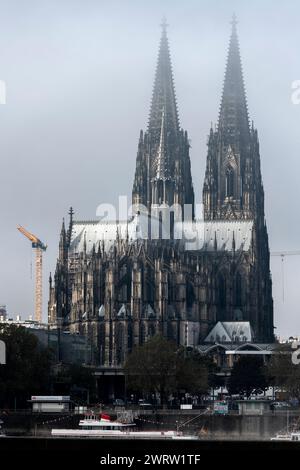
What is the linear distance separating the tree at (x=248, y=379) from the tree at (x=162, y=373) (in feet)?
37.9

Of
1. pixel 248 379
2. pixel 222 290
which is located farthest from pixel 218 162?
pixel 248 379

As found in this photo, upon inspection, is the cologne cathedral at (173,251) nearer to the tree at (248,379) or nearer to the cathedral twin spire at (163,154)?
the cathedral twin spire at (163,154)

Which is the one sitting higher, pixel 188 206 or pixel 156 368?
pixel 188 206

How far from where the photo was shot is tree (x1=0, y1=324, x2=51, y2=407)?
4168 inches

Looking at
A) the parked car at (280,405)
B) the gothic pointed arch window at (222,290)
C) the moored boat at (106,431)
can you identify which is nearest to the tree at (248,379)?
the parked car at (280,405)

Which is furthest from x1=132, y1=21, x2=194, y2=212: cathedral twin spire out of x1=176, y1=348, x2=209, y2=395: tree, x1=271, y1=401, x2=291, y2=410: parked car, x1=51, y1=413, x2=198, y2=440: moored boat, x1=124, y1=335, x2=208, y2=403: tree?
x1=51, y1=413, x2=198, y2=440: moored boat

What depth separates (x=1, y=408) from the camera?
106125 millimetres

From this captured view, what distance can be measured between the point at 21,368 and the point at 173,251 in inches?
1956

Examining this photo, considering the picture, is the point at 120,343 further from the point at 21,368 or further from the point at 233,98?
the point at 21,368

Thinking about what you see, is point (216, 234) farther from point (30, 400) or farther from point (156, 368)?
point (30, 400)

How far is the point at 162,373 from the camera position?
12388 cm
